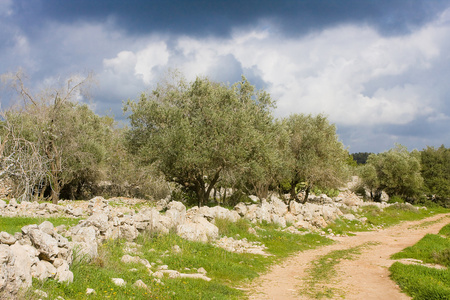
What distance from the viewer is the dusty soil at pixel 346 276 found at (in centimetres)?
1010

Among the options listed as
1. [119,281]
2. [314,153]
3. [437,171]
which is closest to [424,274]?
[119,281]

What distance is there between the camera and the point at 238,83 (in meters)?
26.5

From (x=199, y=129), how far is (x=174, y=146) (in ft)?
6.79

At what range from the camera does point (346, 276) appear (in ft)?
40.9

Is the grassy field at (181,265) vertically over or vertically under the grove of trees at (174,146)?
under

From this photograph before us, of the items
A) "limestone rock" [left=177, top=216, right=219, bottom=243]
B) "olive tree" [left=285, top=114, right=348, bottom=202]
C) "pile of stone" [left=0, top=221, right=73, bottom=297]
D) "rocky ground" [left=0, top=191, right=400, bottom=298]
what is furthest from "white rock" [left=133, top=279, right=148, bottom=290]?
"olive tree" [left=285, top=114, right=348, bottom=202]

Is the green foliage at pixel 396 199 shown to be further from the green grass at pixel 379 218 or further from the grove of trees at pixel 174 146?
the grove of trees at pixel 174 146

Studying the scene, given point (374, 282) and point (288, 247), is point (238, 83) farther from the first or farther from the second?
point (374, 282)

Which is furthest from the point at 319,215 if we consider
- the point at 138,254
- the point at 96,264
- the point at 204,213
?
the point at 96,264

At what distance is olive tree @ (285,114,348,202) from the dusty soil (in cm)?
1174

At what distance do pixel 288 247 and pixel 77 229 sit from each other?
436 inches

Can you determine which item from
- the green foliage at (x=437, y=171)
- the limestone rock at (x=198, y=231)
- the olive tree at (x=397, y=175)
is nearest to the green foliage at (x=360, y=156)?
the green foliage at (x=437, y=171)

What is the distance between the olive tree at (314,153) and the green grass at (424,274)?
48.2 feet

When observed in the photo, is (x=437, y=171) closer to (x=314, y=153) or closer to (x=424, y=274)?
(x=314, y=153)
